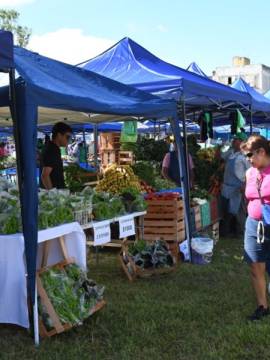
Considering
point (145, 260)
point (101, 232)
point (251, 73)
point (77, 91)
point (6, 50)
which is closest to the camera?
point (6, 50)

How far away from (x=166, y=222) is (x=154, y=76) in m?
2.13

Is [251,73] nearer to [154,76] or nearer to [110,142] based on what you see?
[110,142]

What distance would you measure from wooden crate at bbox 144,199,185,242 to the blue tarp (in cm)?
144

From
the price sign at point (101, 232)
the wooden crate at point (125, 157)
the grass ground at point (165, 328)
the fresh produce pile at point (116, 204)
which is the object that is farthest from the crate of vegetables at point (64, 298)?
the wooden crate at point (125, 157)

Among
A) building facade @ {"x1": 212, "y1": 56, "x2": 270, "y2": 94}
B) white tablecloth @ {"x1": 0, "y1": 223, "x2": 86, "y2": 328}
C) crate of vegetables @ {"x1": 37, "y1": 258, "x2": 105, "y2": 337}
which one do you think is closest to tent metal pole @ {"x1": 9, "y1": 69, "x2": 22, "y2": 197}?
white tablecloth @ {"x1": 0, "y1": 223, "x2": 86, "y2": 328}

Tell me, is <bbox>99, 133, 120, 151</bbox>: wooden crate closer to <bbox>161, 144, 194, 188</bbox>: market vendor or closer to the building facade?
<bbox>161, 144, 194, 188</bbox>: market vendor

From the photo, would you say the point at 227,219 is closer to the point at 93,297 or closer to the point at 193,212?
the point at 193,212

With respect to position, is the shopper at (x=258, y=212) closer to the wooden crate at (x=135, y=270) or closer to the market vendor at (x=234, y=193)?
the wooden crate at (x=135, y=270)

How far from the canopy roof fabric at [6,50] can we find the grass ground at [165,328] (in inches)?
83.4

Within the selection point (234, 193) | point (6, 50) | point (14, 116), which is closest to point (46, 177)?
point (14, 116)

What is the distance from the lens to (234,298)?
5.04 metres

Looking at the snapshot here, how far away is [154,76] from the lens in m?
7.14

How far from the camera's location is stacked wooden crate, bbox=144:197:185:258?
6.66 metres

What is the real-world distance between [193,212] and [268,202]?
10.1 ft
